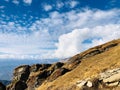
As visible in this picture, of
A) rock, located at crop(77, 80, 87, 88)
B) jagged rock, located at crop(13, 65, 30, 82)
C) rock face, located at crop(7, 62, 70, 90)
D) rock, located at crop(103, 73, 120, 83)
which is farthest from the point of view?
jagged rock, located at crop(13, 65, 30, 82)

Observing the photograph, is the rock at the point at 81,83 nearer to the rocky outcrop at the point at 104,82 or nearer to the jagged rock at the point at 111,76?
the rocky outcrop at the point at 104,82

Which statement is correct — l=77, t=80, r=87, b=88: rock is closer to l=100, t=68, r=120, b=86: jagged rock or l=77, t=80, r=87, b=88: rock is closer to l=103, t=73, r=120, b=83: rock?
l=100, t=68, r=120, b=86: jagged rock

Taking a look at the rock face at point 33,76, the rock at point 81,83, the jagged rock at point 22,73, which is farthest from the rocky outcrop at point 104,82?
the jagged rock at point 22,73

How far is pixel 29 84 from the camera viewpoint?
253 feet

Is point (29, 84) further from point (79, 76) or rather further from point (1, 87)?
point (79, 76)

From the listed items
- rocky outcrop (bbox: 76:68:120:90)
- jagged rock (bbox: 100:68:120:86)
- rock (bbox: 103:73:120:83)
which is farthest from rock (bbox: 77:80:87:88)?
rock (bbox: 103:73:120:83)

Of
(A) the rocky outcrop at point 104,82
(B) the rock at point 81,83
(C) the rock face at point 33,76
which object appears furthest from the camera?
(C) the rock face at point 33,76

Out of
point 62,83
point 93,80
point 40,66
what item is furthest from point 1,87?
point 93,80

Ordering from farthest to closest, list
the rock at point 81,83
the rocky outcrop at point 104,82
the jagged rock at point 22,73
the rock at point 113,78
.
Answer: the jagged rock at point 22,73 → the rock at point 81,83 → the rocky outcrop at point 104,82 → the rock at point 113,78

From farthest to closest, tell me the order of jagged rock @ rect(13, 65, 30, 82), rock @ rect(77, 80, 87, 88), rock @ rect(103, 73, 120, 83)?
jagged rock @ rect(13, 65, 30, 82) → rock @ rect(77, 80, 87, 88) → rock @ rect(103, 73, 120, 83)

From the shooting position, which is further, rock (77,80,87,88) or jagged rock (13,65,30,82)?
jagged rock (13,65,30,82)

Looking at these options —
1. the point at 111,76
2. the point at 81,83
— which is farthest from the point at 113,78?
the point at 81,83

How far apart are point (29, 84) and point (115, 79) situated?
46036mm

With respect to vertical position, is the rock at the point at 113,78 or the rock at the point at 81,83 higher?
the rock at the point at 113,78
